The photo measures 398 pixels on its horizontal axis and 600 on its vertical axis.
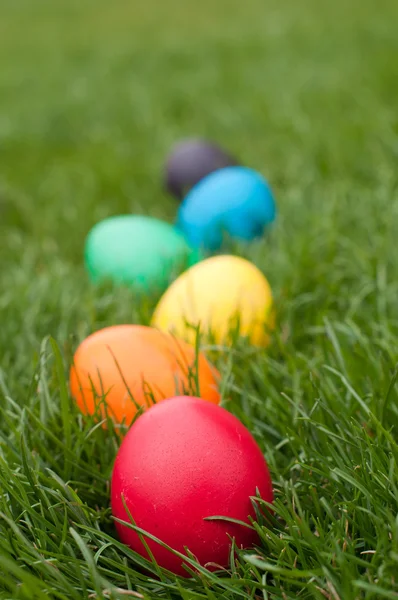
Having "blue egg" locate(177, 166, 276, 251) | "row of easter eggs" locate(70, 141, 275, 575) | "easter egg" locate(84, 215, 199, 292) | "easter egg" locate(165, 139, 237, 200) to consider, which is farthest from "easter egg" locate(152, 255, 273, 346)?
"easter egg" locate(165, 139, 237, 200)

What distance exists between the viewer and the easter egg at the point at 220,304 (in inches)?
76.6

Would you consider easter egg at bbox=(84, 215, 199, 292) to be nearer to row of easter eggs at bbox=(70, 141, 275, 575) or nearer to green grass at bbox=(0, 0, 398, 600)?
row of easter eggs at bbox=(70, 141, 275, 575)

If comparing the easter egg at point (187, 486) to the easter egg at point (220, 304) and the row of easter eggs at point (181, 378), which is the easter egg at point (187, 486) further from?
the easter egg at point (220, 304)

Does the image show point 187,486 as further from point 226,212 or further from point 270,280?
point 226,212

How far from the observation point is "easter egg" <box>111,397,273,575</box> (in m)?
1.20

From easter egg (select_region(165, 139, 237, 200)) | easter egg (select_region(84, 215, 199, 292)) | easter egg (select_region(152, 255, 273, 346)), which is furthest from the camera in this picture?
easter egg (select_region(165, 139, 237, 200))

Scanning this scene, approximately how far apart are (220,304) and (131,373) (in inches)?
19.2

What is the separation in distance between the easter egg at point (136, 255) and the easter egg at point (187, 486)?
3.69 feet

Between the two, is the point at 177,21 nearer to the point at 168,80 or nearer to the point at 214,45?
the point at 214,45

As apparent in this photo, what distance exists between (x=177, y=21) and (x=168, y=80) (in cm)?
371

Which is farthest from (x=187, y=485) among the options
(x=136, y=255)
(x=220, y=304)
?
(x=136, y=255)

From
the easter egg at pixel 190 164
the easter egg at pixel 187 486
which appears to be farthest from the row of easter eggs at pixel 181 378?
the easter egg at pixel 190 164

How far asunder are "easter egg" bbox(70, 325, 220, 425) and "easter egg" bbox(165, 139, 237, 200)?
1621 millimetres

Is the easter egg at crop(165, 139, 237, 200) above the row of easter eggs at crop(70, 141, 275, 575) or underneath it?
above
